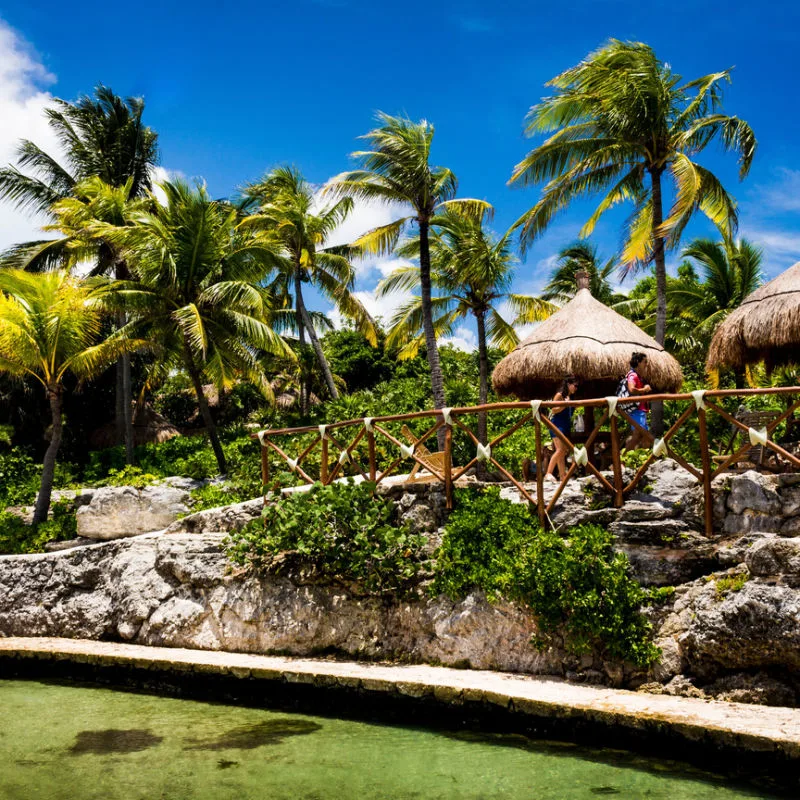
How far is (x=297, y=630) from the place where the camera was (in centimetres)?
895

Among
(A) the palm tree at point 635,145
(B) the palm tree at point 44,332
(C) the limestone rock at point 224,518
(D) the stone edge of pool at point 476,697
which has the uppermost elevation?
(A) the palm tree at point 635,145

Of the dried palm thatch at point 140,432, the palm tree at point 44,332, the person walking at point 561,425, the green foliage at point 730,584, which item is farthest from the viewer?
the dried palm thatch at point 140,432

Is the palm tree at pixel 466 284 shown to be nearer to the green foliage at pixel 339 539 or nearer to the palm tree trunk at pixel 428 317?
the palm tree trunk at pixel 428 317

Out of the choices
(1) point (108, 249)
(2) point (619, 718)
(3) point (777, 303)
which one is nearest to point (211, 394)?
(1) point (108, 249)

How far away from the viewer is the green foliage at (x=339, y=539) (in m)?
8.62

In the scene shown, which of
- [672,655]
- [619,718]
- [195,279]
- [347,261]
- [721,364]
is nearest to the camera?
[619,718]

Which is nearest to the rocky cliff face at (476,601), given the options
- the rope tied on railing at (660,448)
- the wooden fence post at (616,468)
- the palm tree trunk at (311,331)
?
the wooden fence post at (616,468)

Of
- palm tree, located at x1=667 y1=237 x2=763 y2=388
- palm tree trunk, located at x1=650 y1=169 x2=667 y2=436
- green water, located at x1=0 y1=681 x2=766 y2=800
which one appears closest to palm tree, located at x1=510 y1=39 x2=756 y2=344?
palm tree trunk, located at x1=650 y1=169 x2=667 y2=436

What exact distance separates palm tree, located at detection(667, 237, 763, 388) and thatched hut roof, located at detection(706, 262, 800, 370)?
11173 mm

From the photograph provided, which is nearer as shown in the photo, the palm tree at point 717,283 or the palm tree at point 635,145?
the palm tree at point 635,145

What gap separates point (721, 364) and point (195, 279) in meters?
12.1

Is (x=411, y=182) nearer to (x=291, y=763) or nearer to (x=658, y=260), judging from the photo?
(x=658, y=260)

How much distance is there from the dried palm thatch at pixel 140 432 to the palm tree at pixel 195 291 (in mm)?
7318

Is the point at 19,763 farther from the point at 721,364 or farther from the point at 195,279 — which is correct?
the point at 195,279
